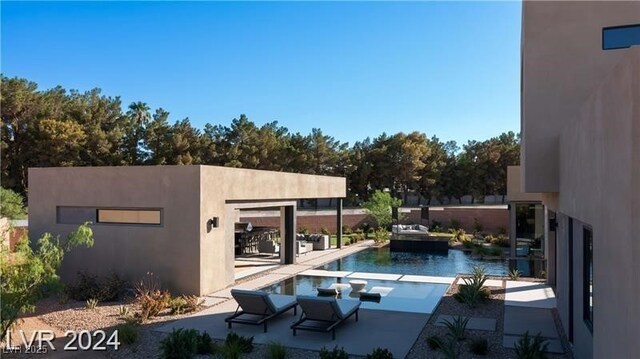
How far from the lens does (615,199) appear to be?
461 cm

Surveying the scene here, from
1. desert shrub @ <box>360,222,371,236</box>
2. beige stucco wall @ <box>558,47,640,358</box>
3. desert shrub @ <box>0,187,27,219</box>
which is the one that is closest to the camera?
beige stucco wall @ <box>558,47,640,358</box>

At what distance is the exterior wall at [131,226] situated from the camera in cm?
1305

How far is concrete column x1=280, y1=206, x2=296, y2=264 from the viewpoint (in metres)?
19.3

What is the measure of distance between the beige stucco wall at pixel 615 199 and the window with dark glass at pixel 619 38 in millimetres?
4521

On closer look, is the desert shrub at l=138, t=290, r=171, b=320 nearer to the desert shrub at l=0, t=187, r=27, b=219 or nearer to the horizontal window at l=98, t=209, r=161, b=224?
the horizontal window at l=98, t=209, r=161, b=224

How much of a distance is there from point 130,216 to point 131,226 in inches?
12.2

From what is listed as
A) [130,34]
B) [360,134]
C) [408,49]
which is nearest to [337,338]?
[408,49]

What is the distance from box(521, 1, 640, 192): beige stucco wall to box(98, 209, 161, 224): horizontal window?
34.3 ft

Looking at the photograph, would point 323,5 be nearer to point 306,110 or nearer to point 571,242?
point 571,242

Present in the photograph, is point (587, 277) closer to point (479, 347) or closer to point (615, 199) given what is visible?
point (479, 347)

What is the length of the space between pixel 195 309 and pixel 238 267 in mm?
6763

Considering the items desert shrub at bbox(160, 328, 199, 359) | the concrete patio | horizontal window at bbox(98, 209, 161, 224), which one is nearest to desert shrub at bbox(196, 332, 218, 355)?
desert shrub at bbox(160, 328, 199, 359)

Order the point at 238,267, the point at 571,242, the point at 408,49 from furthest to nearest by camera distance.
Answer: the point at 238,267 → the point at 408,49 → the point at 571,242

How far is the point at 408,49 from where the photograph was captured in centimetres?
1648
